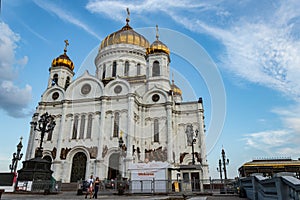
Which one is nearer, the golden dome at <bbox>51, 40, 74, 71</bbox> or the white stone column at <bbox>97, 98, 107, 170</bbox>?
the white stone column at <bbox>97, 98, 107, 170</bbox>

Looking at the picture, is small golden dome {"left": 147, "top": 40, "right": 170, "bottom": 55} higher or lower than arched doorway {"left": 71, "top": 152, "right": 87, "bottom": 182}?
higher

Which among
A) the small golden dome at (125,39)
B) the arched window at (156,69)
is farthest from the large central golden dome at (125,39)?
the arched window at (156,69)

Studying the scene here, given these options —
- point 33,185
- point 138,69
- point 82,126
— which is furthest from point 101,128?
point 138,69

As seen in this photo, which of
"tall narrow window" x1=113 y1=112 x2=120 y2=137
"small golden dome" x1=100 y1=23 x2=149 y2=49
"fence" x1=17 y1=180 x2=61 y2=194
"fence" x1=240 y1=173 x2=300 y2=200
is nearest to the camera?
"fence" x1=240 y1=173 x2=300 y2=200

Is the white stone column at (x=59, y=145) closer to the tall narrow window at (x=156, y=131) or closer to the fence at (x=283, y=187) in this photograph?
the tall narrow window at (x=156, y=131)

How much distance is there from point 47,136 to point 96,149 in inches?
271

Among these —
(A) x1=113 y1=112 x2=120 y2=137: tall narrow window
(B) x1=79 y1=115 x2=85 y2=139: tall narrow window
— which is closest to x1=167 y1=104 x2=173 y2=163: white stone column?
(A) x1=113 y1=112 x2=120 y2=137: tall narrow window

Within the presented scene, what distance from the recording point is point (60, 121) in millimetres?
28531

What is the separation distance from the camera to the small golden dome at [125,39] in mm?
36950

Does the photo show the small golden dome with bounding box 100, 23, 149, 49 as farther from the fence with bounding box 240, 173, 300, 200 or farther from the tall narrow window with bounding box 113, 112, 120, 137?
the fence with bounding box 240, 173, 300, 200

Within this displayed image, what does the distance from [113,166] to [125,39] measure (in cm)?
2031

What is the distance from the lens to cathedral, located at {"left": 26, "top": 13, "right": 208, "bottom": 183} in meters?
25.6

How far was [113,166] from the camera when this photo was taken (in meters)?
25.2

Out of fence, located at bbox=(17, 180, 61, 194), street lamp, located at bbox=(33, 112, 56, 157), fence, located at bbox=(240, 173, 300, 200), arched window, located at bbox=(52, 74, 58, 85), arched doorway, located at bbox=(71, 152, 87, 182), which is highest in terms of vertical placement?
arched window, located at bbox=(52, 74, 58, 85)
